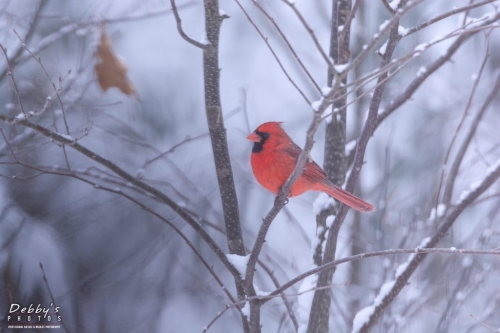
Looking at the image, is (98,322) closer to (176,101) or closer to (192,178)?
(192,178)

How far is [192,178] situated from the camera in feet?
14.9

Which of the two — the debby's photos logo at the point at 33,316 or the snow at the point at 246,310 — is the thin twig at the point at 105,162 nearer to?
the snow at the point at 246,310

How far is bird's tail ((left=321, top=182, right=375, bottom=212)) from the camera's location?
9.20 ft

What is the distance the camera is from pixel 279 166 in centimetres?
304

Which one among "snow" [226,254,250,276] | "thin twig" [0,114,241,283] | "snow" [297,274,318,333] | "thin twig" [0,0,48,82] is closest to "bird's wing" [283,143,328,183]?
"snow" [297,274,318,333]

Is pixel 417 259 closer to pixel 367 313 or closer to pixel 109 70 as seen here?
pixel 367 313

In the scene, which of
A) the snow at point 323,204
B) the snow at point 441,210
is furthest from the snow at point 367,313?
the snow at point 323,204

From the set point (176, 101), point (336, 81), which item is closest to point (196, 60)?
point (176, 101)

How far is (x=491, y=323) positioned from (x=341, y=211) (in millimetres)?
1598

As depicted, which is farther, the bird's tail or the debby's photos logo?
the debby's photos logo

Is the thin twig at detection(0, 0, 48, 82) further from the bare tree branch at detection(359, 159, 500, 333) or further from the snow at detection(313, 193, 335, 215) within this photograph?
the bare tree branch at detection(359, 159, 500, 333)

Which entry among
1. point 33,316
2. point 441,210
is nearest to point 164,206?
point 33,316

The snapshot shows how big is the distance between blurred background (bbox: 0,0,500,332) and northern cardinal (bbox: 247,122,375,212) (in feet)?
0.70

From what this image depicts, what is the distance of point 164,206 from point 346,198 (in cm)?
189
